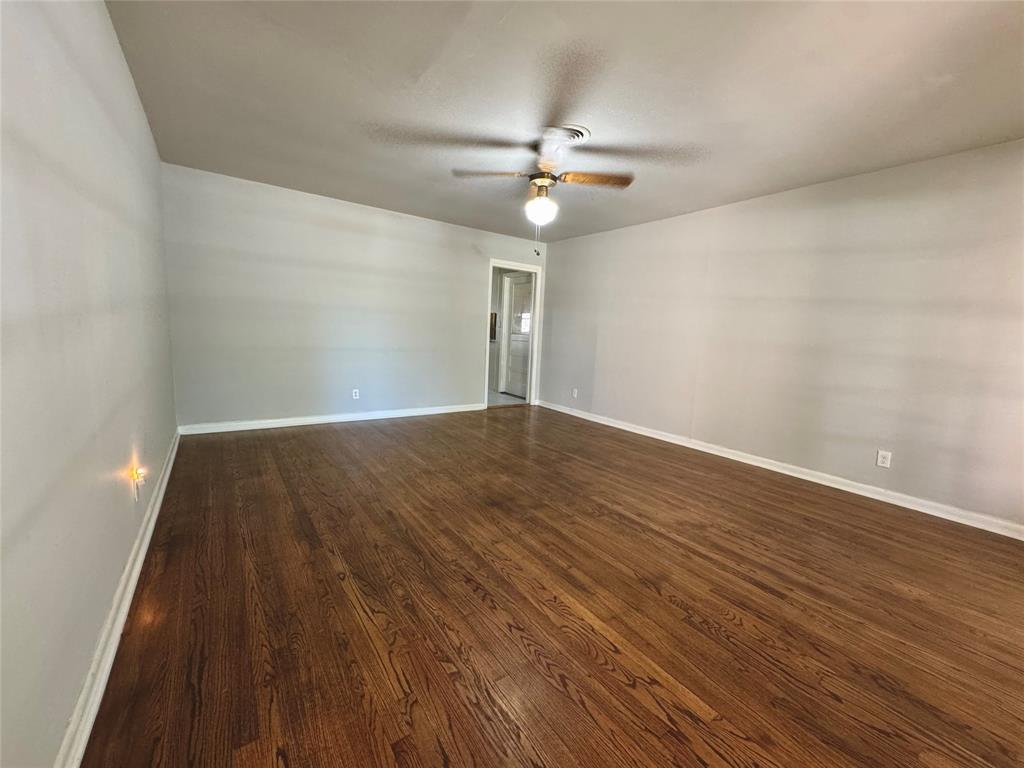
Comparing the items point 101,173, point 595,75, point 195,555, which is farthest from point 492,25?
point 195,555

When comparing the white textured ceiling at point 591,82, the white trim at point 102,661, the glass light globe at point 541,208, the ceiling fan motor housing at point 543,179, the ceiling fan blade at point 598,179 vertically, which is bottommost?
the white trim at point 102,661

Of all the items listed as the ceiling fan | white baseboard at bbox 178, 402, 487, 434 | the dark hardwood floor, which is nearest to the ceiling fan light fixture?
the ceiling fan

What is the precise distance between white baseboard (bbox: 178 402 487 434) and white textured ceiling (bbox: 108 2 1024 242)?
2.47 metres

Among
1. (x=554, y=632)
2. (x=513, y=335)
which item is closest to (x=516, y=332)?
(x=513, y=335)

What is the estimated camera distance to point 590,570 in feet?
6.79

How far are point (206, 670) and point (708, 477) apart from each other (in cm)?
352

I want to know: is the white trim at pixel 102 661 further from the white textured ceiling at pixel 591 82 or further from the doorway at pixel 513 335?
the doorway at pixel 513 335

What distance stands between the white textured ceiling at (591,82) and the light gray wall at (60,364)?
24.6 inches

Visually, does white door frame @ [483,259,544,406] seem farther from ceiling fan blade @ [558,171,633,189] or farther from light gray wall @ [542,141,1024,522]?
ceiling fan blade @ [558,171,633,189]

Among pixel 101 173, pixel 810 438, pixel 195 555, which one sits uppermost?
pixel 101 173

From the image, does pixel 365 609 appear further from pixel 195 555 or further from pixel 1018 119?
pixel 1018 119

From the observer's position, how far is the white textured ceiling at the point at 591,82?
1694mm

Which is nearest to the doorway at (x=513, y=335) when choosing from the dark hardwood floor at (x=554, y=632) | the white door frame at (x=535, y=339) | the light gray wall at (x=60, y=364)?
the white door frame at (x=535, y=339)

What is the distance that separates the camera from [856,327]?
3.26 metres
